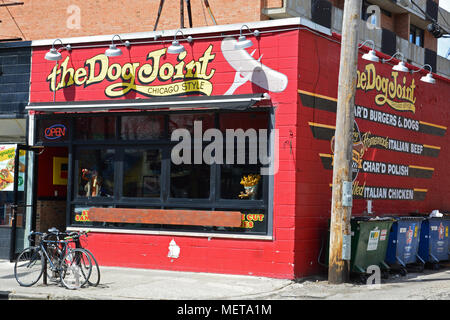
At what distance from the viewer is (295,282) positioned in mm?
13195

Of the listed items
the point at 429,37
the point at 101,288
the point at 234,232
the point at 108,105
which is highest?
the point at 429,37

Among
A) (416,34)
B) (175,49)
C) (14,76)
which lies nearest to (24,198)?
(14,76)

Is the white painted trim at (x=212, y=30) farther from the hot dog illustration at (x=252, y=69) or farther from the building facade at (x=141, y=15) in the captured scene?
the building facade at (x=141, y=15)

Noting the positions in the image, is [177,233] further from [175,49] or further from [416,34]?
[416,34]

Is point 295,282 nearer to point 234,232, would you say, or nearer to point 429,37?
point 234,232

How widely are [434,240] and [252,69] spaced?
20.4 feet

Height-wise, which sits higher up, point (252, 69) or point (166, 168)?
point (252, 69)

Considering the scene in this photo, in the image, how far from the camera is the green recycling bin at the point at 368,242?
13328mm

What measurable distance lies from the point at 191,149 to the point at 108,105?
7.07 ft

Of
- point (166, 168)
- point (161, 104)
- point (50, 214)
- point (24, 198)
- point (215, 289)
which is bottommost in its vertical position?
point (215, 289)

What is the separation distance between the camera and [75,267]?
39.6 feet

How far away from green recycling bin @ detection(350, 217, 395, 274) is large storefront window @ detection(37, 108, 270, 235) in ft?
6.05
